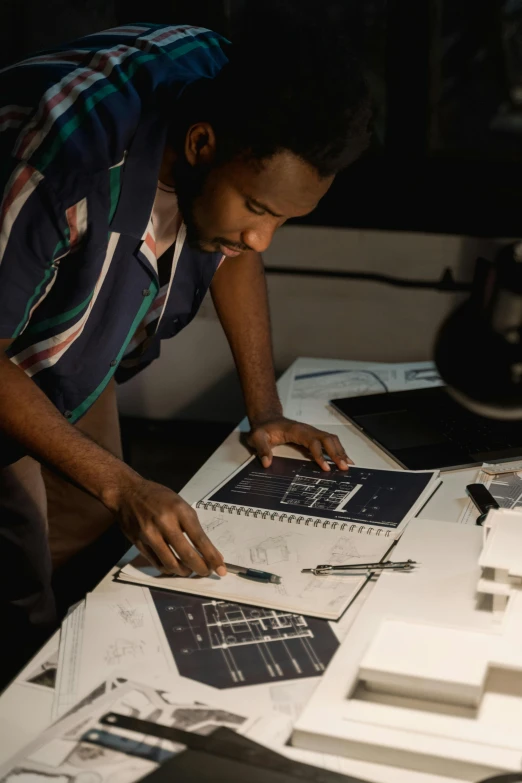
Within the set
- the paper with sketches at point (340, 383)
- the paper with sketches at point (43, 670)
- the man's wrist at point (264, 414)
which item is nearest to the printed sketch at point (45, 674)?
the paper with sketches at point (43, 670)

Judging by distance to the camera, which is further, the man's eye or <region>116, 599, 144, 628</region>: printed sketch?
the man's eye

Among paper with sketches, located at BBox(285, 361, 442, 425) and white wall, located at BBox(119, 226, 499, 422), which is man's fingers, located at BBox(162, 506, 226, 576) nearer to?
paper with sketches, located at BBox(285, 361, 442, 425)

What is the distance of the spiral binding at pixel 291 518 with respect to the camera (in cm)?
128

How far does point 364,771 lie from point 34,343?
835 mm

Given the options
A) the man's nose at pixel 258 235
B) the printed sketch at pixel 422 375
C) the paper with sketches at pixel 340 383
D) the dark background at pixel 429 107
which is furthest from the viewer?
the dark background at pixel 429 107

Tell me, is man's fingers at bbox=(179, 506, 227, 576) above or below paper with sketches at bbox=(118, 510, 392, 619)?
above

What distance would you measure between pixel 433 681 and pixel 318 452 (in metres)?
0.66

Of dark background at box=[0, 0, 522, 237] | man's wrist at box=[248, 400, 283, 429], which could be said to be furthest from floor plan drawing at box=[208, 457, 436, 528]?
A: dark background at box=[0, 0, 522, 237]

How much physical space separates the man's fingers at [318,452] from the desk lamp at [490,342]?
680mm

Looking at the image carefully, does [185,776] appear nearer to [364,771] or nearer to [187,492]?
[364,771]

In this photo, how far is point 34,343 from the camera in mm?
1384

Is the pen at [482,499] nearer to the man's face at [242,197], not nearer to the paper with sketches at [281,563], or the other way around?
the paper with sketches at [281,563]

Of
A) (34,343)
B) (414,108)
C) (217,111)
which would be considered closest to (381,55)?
(414,108)

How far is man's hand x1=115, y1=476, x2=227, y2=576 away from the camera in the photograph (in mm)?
1152
